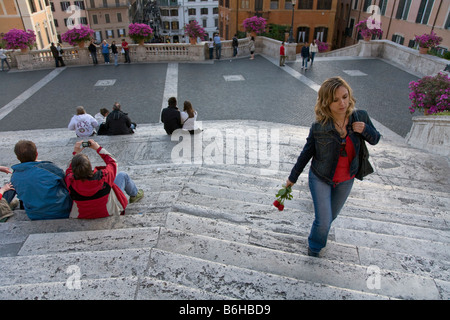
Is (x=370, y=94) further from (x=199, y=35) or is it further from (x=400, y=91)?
(x=199, y=35)

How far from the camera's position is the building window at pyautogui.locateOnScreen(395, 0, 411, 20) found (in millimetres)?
24703

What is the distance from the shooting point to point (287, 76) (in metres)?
15.2

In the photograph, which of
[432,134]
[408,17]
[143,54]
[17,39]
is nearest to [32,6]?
[17,39]

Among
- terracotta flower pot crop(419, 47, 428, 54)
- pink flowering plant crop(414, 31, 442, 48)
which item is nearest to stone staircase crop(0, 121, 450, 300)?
pink flowering plant crop(414, 31, 442, 48)

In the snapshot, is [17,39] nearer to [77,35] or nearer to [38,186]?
[77,35]

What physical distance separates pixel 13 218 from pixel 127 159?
2874 millimetres

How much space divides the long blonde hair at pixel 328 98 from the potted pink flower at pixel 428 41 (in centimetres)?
1520

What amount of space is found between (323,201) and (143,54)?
17436 mm

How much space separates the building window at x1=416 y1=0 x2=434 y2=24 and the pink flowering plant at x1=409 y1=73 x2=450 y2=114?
59.2 ft

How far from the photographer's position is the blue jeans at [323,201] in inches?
114

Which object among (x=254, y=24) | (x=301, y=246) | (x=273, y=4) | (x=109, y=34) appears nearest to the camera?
(x=301, y=246)

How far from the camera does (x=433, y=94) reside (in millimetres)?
8156

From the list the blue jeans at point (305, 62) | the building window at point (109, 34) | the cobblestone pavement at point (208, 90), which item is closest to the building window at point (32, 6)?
the cobblestone pavement at point (208, 90)

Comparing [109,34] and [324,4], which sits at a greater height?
[324,4]
